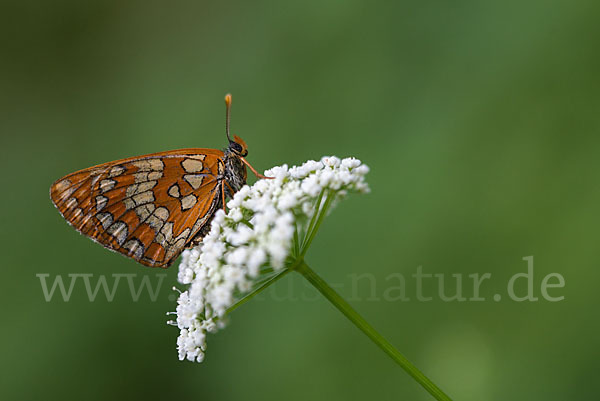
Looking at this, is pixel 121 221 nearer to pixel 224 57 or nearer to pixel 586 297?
pixel 586 297

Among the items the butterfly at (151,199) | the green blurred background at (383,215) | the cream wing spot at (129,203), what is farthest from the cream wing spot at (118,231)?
the green blurred background at (383,215)

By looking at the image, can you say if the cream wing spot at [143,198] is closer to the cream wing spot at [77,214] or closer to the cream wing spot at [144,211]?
the cream wing spot at [144,211]

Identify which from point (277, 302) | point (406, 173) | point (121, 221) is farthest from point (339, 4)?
point (121, 221)

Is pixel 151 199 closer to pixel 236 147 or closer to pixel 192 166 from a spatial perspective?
pixel 192 166

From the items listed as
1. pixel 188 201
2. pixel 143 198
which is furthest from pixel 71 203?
pixel 188 201

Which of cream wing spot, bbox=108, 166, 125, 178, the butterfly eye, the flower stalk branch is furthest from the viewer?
the butterfly eye

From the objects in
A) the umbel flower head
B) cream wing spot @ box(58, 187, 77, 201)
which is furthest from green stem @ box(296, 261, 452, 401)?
cream wing spot @ box(58, 187, 77, 201)

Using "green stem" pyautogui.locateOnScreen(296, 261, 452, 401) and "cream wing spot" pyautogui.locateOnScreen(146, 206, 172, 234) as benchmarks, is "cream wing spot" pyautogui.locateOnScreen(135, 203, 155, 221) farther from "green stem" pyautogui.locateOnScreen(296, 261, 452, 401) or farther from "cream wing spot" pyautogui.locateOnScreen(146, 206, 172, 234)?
"green stem" pyautogui.locateOnScreen(296, 261, 452, 401)
